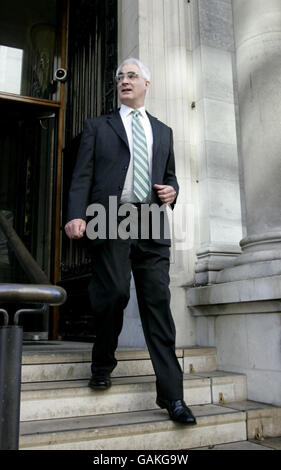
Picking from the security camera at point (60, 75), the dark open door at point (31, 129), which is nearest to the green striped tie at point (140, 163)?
the dark open door at point (31, 129)

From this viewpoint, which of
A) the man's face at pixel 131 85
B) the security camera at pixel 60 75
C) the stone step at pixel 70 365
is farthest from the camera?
the security camera at pixel 60 75

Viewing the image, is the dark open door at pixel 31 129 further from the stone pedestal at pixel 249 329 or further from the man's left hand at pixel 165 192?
the man's left hand at pixel 165 192

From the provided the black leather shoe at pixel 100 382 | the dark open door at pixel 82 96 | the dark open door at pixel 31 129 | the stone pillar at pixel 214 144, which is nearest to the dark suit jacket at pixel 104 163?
the black leather shoe at pixel 100 382

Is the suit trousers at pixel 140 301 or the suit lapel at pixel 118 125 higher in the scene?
the suit lapel at pixel 118 125

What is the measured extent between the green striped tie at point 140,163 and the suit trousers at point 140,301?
29cm

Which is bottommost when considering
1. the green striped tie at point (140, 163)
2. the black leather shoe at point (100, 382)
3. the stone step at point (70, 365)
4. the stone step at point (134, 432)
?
the stone step at point (134, 432)

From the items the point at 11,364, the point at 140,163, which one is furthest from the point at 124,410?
the point at 11,364

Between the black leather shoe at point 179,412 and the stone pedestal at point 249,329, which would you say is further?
the stone pedestal at point 249,329

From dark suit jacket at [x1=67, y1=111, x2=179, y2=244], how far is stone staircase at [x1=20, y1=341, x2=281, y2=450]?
0.99m

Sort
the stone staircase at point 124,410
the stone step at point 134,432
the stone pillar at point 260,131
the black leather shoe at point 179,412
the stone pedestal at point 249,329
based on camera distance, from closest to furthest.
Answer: the stone step at point 134,432 < the stone staircase at point 124,410 < the black leather shoe at point 179,412 < the stone pedestal at point 249,329 < the stone pillar at point 260,131

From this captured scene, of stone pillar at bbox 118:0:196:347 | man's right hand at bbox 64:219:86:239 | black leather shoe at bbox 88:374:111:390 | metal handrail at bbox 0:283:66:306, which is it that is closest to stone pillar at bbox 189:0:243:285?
stone pillar at bbox 118:0:196:347

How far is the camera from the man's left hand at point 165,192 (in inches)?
106

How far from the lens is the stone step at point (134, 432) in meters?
2.31

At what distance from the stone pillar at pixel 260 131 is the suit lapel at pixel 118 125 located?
52.4 inches
